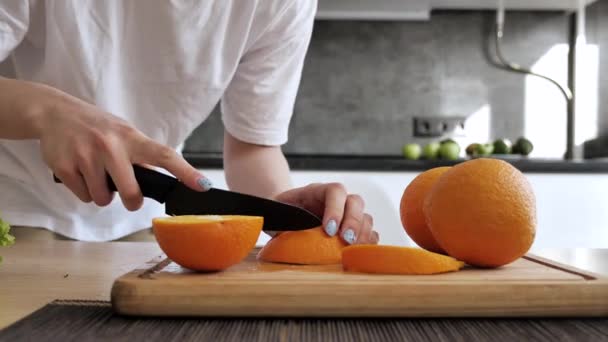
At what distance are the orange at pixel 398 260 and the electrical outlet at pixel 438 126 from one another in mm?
A: 2091

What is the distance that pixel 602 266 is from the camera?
3.17 ft

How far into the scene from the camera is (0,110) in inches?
31.5

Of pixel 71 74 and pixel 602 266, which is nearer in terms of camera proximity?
pixel 602 266

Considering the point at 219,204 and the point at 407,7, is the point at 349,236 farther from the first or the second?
the point at 407,7

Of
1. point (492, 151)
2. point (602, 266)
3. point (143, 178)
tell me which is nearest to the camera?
point (143, 178)

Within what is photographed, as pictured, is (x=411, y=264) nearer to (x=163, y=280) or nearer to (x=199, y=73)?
(x=163, y=280)

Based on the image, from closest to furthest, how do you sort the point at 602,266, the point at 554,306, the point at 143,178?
the point at 554,306 < the point at 143,178 < the point at 602,266

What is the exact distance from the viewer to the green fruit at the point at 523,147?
8.36 feet

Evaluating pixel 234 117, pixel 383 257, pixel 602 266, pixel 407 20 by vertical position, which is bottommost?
pixel 602 266

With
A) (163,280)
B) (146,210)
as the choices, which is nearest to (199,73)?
(146,210)

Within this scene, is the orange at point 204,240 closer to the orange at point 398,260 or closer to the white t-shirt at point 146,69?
the orange at point 398,260

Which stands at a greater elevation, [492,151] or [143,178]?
[143,178]

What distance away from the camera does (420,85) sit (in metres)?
2.74

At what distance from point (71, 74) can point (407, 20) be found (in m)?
1.83
